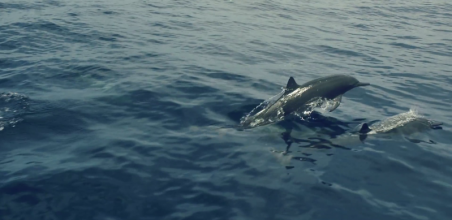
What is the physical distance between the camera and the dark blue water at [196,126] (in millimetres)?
9820

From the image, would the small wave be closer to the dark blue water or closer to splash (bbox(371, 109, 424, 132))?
the dark blue water

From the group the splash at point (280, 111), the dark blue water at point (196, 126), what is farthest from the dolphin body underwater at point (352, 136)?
the splash at point (280, 111)

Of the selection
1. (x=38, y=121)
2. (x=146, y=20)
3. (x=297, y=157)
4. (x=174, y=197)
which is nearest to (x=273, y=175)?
(x=297, y=157)

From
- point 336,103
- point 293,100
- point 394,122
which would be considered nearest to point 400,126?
point 394,122

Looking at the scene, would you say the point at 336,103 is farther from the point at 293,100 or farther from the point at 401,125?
the point at 401,125

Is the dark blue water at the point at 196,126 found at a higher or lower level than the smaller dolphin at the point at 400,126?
lower

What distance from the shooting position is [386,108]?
16.8 meters

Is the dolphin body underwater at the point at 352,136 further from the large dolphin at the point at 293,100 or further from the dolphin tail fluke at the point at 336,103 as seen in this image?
the dolphin tail fluke at the point at 336,103

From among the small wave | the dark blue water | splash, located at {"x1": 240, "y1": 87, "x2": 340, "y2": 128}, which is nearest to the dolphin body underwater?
the dark blue water

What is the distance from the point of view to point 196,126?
13.9 meters

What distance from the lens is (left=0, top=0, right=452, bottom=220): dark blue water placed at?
32.2 ft

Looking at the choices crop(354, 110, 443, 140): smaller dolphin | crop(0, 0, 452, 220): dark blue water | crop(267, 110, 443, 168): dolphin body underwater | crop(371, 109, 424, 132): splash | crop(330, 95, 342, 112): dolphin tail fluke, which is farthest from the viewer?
crop(330, 95, 342, 112): dolphin tail fluke

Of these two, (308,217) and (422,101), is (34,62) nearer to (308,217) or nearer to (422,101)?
(308,217)

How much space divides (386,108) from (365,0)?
36614mm
